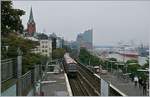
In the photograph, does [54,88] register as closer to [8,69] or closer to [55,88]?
[55,88]

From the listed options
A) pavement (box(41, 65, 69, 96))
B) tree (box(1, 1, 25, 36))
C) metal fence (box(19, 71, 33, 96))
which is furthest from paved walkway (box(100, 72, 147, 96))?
tree (box(1, 1, 25, 36))

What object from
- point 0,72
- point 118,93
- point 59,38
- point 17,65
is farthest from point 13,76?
point 59,38

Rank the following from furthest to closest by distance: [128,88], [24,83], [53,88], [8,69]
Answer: [53,88] → [128,88] → [24,83] → [8,69]

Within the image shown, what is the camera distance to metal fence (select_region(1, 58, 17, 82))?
475 cm

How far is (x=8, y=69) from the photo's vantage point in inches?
200

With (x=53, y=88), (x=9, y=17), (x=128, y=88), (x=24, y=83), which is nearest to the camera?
(x=24, y=83)

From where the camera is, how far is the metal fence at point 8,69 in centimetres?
475

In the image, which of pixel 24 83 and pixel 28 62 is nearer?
pixel 24 83

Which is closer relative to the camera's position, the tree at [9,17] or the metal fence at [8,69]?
the metal fence at [8,69]

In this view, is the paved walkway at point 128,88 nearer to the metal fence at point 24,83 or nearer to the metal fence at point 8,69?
the metal fence at point 24,83

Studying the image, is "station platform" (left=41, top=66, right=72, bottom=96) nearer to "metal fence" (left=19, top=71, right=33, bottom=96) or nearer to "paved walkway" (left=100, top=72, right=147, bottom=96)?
"paved walkway" (left=100, top=72, right=147, bottom=96)

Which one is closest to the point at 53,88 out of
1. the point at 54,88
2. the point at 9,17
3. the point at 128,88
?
the point at 54,88

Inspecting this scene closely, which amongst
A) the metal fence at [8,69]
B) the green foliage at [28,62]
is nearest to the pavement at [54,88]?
the green foliage at [28,62]

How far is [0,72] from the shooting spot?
4.60 meters
